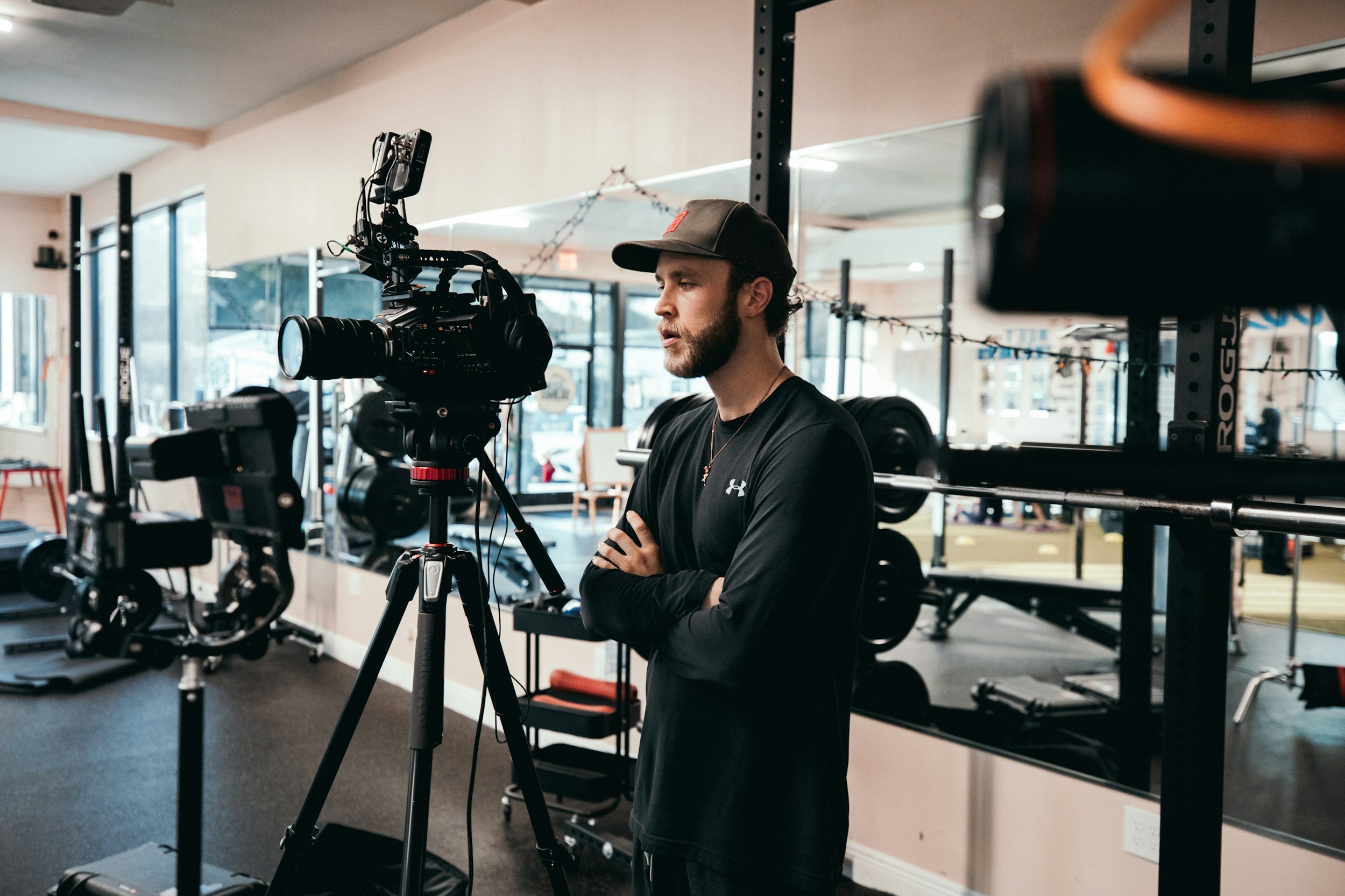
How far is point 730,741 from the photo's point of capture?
4.42 ft

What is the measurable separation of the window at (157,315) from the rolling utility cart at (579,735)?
4.29 m

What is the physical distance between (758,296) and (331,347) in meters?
0.79

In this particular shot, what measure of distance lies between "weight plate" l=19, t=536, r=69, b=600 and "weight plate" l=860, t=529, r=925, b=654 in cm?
346

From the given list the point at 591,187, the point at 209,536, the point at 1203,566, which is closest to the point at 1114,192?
the point at 1203,566

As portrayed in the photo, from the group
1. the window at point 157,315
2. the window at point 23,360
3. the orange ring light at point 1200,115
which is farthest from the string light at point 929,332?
the window at point 23,360

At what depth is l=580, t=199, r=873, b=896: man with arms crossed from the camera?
1.29 m

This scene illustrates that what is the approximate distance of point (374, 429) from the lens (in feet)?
15.3

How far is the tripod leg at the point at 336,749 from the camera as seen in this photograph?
70.5 inches

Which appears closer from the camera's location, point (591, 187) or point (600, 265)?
point (591, 187)

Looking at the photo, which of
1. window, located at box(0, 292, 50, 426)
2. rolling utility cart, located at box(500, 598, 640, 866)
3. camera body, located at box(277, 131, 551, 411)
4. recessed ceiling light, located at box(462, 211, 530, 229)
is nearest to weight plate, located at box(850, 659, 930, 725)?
rolling utility cart, located at box(500, 598, 640, 866)

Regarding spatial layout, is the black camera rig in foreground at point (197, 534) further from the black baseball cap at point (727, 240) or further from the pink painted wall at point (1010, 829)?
the pink painted wall at point (1010, 829)

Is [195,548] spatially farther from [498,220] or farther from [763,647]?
[498,220]

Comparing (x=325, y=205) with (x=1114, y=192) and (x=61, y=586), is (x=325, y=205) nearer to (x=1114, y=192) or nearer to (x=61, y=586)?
(x=61, y=586)

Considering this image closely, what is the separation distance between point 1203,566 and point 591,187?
2532 mm
